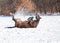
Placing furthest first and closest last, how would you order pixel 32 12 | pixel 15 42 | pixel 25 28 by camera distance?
pixel 32 12
pixel 25 28
pixel 15 42

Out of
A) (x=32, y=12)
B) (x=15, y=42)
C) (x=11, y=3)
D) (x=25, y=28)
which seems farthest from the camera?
(x=11, y=3)

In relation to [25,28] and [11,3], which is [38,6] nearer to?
[11,3]

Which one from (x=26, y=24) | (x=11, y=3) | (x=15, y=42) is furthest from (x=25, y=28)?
(x=11, y=3)

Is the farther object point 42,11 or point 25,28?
point 42,11

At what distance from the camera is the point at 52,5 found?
83.6 ft

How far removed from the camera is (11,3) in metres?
24.5

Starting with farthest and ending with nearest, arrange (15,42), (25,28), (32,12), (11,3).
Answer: (11,3) < (32,12) < (25,28) < (15,42)

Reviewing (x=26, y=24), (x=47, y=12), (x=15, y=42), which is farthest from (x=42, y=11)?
(x=15, y=42)

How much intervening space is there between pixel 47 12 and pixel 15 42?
19.5 metres

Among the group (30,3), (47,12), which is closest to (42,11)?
(47,12)

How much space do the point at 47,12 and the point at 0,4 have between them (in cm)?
501

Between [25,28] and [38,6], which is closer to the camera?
[25,28]

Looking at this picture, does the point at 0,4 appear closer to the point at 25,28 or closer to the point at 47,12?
the point at 47,12

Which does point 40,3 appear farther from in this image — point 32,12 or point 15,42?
point 15,42
